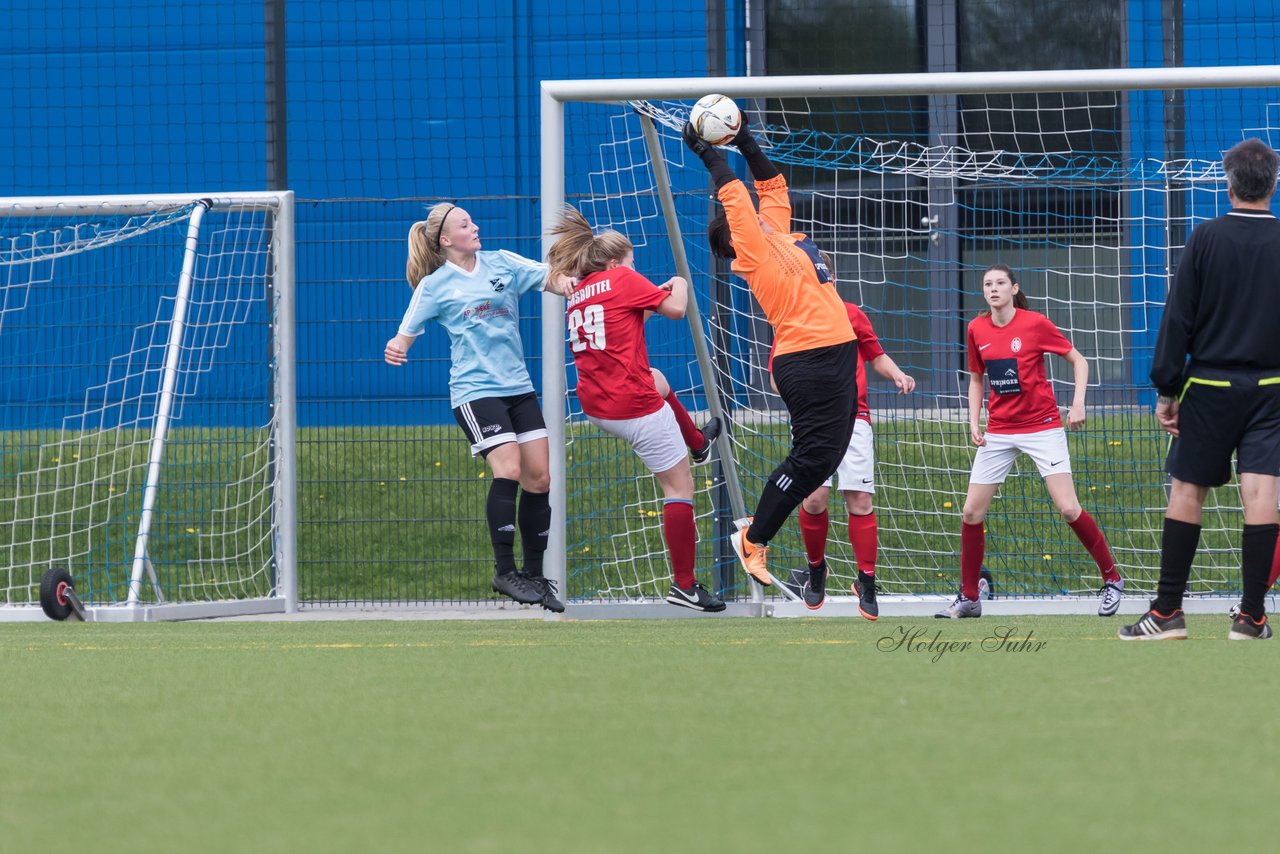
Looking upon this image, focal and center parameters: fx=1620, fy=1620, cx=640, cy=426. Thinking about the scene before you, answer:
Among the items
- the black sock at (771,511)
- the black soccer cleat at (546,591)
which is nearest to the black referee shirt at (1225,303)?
the black sock at (771,511)

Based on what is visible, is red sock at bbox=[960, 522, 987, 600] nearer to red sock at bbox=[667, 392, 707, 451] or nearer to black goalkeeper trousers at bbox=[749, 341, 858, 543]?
red sock at bbox=[667, 392, 707, 451]

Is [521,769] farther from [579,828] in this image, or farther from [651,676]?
[651,676]

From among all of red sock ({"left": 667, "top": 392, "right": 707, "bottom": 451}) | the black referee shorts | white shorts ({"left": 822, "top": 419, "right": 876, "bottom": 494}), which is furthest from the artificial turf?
red sock ({"left": 667, "top": 392, "right": 707, "bottom": 451})

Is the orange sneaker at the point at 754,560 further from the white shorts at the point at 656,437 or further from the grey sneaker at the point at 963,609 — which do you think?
the grey sneaker at the point at 963,609

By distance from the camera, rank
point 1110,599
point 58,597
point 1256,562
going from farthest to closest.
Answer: point 58,597 → point 1110,599 → point 1256,562

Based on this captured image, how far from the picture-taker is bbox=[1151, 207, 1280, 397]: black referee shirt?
5445 mm

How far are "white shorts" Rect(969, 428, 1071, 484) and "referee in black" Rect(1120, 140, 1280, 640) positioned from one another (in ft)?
7.23

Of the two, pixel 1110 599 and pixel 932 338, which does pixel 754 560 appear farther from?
pixel 932 338

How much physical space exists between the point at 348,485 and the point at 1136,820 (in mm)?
7706

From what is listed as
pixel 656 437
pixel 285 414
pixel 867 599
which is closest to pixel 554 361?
pixel 656 437

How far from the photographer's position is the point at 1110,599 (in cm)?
779

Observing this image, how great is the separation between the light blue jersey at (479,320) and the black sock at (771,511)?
4.35 feet

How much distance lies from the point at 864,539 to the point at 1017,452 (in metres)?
0.95

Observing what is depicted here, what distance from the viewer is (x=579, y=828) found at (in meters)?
2.60
